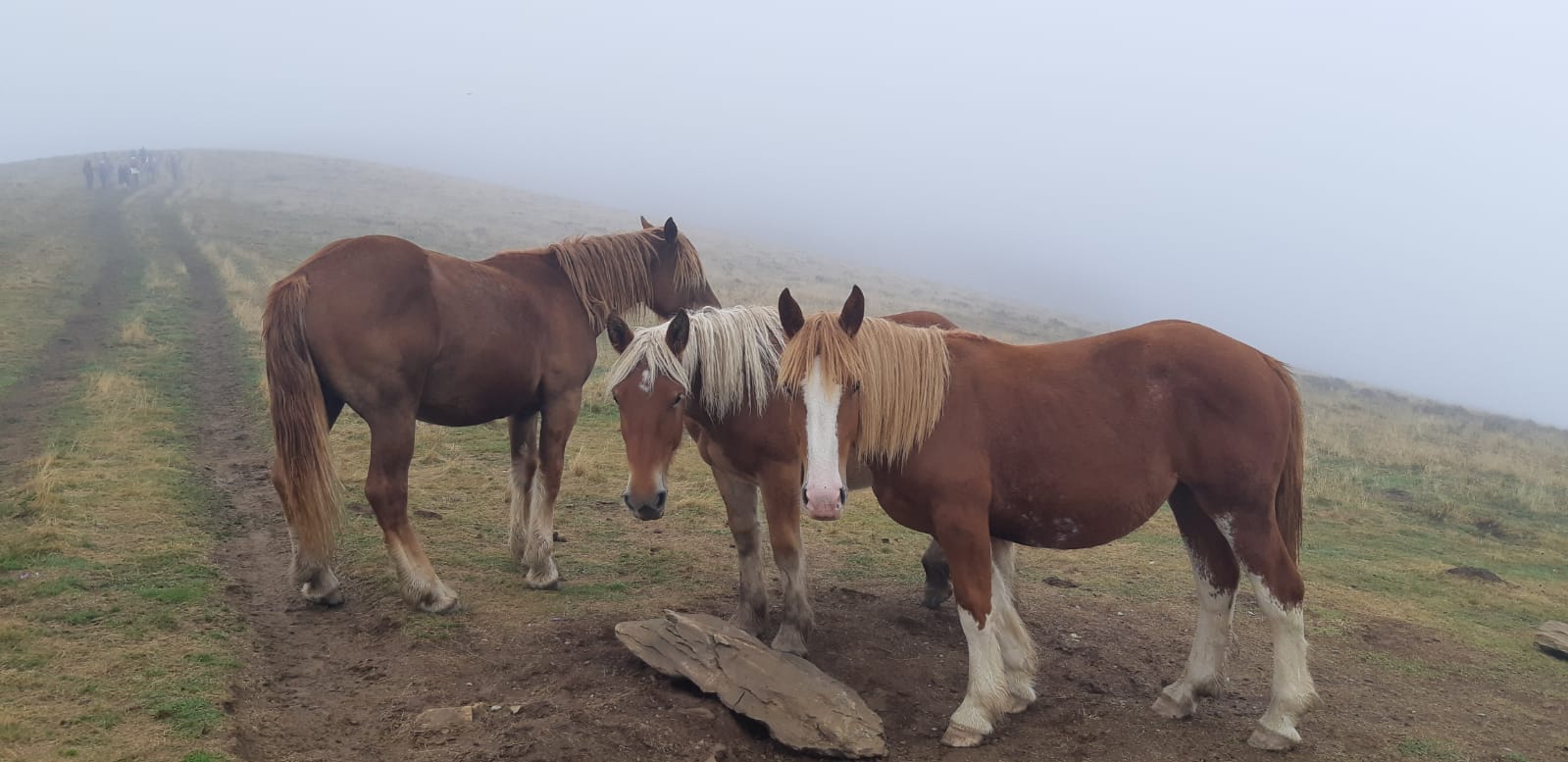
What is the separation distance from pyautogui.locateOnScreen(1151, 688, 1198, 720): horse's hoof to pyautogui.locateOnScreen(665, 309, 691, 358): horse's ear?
3.49 metres

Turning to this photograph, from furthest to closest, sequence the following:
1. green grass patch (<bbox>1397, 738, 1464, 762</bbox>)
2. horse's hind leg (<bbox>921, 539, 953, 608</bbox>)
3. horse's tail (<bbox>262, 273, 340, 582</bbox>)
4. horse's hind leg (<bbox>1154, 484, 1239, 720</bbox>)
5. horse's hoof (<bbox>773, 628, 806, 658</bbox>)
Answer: horse's hind leg (<bbox>921, 539, 953, 608</bbox>)
horse's hoof (<bbox>773, 628, 806, 658</bbox>)
horse's tail (<bbox>262, 273, 340, 582</bbox>)
horse's hind leg (<bbox>1154, 484, 1239, 720</bbox>)
green grass patch (<bbox>1397, 738, 1464, 762</bbox>)

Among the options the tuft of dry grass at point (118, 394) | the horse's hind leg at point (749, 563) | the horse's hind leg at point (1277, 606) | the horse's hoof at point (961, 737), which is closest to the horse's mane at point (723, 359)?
the horse's hind leg at point (749, 563)

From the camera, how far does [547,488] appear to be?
251 inches

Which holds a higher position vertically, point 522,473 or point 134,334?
point 522,473

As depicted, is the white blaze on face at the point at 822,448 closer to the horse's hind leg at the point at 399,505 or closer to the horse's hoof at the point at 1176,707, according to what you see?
the horse's hoof at the point at 1176,707

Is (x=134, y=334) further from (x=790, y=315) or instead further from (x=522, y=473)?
(x=790, y=315)

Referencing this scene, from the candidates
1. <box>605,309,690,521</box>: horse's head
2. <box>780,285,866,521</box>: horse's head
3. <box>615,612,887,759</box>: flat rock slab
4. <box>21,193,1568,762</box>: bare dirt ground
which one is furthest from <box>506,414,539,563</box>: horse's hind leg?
<box>780,285,866,521</box>: horse's head

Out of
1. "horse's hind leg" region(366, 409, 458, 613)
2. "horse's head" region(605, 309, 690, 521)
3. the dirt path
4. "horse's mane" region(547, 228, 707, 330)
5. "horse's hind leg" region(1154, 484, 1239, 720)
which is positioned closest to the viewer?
"horse's head" region(605, 309, 690, 521)

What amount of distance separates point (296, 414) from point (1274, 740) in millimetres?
5990

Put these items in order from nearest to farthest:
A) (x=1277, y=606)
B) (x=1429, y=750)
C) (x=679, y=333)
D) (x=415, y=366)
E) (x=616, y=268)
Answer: (x=1277, y=606)
(x=1429, y=750)
(x=679, y=333)
(x=415, y=366)
(x=616, y=268)

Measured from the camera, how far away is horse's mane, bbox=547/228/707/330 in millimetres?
6660

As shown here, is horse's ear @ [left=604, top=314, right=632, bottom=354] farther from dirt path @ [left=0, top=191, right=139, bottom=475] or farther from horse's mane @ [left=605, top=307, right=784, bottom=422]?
dirt path @ [left=0, top=191, right=139, bottom=475]

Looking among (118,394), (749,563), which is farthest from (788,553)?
(118,394)

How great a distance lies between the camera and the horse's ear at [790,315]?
4.32 metres
